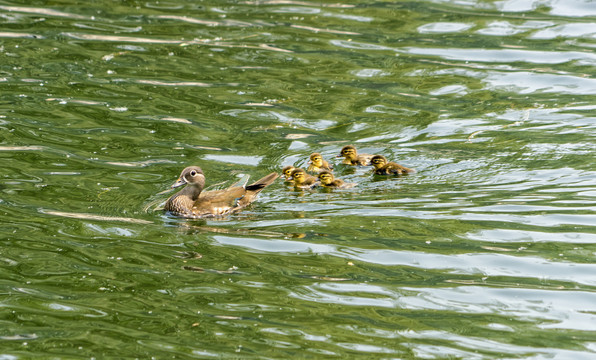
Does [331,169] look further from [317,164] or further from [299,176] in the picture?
[299,176]

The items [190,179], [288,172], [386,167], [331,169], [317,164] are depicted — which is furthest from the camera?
[331,169]

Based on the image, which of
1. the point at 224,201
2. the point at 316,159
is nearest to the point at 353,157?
the point at 316,159

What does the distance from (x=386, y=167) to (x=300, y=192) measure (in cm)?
101

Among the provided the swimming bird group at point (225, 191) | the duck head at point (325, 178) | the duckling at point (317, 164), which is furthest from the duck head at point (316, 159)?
the duck head at point (325, 178)

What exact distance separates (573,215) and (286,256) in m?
2.81

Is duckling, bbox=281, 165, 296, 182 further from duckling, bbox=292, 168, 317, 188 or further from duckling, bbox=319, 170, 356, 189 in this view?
duckling, bbox=319, 170, 356, 189

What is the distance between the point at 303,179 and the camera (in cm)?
934

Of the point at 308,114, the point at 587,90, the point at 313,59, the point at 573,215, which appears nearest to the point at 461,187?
the point at 573,215

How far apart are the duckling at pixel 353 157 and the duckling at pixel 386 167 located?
136mm

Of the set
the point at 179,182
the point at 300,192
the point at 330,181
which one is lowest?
the point at 300,192

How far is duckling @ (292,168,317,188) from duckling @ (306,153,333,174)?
0.45 m

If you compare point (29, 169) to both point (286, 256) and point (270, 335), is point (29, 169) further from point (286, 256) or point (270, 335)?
point (270, 335)

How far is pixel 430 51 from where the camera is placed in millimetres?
14516

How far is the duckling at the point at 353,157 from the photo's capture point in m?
9.98
